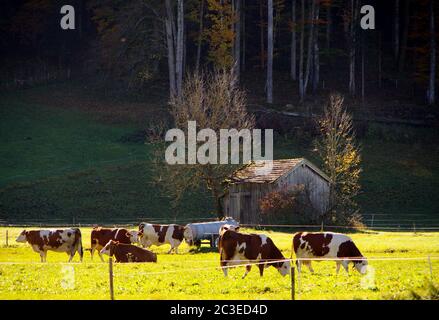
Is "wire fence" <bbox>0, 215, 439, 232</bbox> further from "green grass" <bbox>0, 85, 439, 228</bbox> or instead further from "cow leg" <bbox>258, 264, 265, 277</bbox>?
"cow leg" <bbox>258, 264, 265, 277</bbox>

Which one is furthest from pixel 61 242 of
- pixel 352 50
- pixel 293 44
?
pixel 352 50

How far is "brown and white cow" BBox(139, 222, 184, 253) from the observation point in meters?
33.3

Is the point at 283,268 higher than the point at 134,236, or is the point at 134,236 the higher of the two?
the point at 283,268

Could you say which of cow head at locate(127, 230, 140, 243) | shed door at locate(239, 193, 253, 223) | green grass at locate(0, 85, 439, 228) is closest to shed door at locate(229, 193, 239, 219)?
shed door at locate(239, 193, 253, 223)

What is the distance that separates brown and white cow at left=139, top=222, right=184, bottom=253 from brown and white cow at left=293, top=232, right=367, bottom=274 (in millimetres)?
9953

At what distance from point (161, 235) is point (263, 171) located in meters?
14.6

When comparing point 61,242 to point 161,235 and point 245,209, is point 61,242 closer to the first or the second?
point 161,235

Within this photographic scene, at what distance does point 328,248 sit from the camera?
24.0 m

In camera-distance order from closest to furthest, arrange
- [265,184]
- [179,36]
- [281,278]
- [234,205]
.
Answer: [281,278] < [265,184] < [234,205] < [179,36]

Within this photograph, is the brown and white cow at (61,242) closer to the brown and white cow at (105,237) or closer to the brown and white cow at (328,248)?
the brown and white cow at (105,237)

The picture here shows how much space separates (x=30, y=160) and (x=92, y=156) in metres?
5.05

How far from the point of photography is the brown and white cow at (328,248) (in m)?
23.0

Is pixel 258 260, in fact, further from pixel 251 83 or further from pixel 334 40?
pixel 334 40
